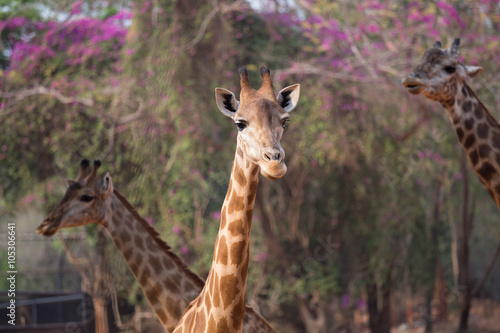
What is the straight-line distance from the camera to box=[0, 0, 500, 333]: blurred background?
8367mm

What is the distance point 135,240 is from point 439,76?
243 centimetres

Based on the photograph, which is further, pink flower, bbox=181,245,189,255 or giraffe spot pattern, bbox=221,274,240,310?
pink flower, bbox=181,245,189,255

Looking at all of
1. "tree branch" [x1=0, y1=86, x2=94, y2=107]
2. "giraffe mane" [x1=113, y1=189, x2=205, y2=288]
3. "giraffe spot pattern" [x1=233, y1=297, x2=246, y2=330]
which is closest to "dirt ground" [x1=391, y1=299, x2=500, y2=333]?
"tree branch" [x1=0, y1=86, x2=94, y2=107]

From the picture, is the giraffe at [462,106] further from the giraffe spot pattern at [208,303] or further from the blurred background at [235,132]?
the blurred background at [235,132]

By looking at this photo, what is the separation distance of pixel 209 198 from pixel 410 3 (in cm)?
397

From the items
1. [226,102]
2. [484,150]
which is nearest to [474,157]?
[484,150]

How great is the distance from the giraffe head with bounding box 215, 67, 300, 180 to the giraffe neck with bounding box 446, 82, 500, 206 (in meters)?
1.90

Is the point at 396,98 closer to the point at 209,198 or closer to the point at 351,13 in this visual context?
the point at 351,13

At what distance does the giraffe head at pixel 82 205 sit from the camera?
454 cm

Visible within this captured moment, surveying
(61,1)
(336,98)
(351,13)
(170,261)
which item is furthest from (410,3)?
(170,261)

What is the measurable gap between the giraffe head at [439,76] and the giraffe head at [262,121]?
1626mm

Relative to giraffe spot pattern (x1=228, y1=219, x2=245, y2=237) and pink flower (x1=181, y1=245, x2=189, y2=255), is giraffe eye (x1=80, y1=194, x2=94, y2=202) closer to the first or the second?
giraffe spot pattern (x1=228, y1=219, x2=245, y2=237)

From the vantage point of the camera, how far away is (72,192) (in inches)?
183

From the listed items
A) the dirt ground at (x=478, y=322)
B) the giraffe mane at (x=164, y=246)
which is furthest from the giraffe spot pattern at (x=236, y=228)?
the dirt ground at (x=478, y=322)
